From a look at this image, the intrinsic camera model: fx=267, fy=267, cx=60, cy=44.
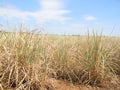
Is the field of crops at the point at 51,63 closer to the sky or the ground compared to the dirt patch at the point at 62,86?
closer to the sky

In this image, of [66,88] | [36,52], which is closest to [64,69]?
[66,88]

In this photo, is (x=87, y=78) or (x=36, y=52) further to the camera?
(x=87, y=78)

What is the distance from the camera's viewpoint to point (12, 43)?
411 cm

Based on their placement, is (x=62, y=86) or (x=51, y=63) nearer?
(x=62, y=86)

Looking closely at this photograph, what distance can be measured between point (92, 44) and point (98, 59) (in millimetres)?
360

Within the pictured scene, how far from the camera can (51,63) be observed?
4.73 metres

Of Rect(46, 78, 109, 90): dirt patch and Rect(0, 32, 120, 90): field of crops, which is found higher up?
Rect(0, 32, 120, 90): field of crops

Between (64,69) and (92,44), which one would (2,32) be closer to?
(64,69)

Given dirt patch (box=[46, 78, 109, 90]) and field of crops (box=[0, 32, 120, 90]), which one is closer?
field of crops (box=[0, 32, 120, 90])

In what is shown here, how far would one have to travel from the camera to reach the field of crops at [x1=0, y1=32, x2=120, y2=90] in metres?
3.86

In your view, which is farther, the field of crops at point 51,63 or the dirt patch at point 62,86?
the dirt patch at point 62,86

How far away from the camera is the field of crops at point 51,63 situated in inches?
152

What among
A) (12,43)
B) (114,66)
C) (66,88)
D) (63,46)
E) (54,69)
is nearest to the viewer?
(12,43)

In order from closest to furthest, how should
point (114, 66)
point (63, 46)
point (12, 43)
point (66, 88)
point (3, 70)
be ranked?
point (3, 70) < point (12, 43) < point (66, 88) < point (63, 46) < point (114, 66)
